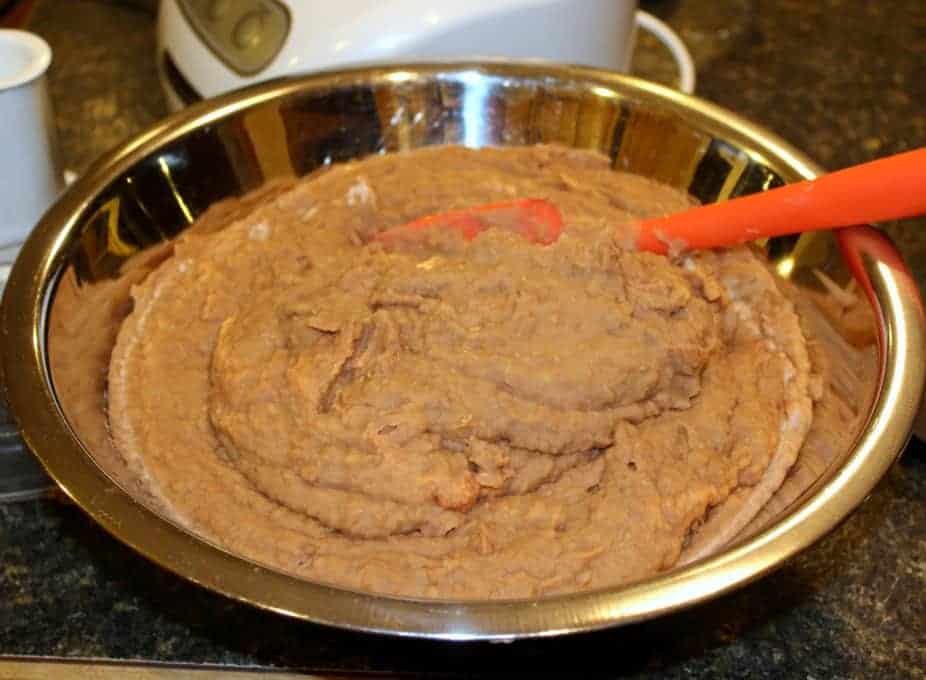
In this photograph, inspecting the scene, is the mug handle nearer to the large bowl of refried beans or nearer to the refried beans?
the large bowl of refried beans

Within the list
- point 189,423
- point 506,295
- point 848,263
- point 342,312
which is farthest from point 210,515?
point 848,263

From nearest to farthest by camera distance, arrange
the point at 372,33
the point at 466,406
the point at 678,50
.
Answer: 1. the point at 466,406
2. the point at 372,33
3. the point at 678,50

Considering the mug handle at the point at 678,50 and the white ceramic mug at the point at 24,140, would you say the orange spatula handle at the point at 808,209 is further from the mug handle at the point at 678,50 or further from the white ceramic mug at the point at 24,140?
the white ceramic mug at the point at 24,140

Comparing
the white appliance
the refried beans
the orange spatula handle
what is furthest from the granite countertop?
the white appliance

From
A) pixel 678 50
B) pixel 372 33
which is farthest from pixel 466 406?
pixel 678 50

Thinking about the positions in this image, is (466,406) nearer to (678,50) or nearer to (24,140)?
(24,140)

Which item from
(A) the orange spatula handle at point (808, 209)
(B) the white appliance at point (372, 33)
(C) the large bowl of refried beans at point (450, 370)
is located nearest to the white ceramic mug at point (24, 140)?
(C) the large bowl of refried beans at point (450, 370)
